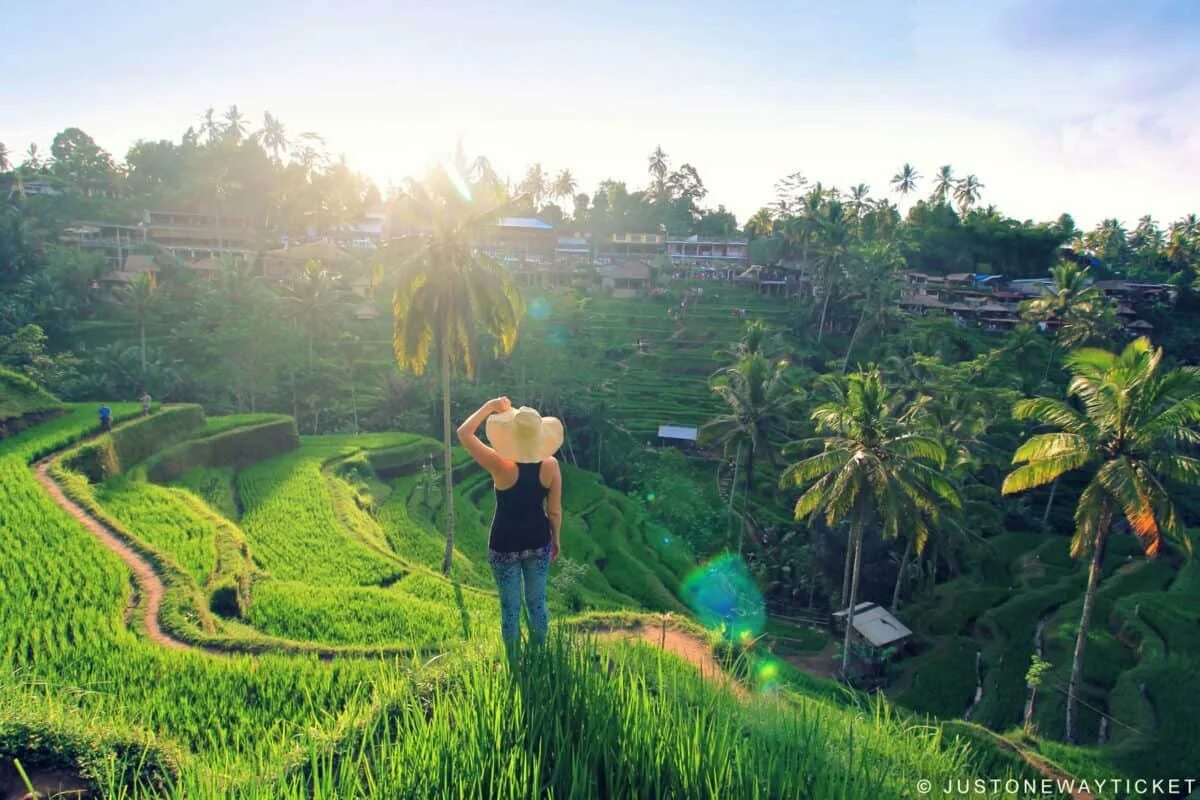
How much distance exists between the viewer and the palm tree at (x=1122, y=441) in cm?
1319

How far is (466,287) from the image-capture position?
17.9 metres

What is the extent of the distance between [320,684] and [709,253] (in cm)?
7869

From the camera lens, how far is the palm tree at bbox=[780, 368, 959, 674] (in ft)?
59.0

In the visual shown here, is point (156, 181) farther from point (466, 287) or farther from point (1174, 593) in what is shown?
point (1174, 593)

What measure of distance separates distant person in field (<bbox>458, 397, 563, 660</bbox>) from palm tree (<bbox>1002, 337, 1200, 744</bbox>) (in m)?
12.3

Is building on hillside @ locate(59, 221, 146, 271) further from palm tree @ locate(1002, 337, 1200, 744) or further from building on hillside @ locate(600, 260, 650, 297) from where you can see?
palm tree @ locate(1002, 337, 1200, 744)

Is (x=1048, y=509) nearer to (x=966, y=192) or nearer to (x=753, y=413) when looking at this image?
(x=753, y=413)

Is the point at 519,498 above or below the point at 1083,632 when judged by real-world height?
above

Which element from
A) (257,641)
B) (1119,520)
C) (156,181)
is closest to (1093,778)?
(257,641)

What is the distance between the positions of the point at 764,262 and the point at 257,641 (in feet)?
217

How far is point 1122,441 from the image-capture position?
45.8ft

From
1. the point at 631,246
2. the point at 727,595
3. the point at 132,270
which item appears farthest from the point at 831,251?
the point at 132,270

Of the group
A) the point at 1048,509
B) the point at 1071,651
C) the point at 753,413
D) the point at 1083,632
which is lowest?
the point at 1071,651

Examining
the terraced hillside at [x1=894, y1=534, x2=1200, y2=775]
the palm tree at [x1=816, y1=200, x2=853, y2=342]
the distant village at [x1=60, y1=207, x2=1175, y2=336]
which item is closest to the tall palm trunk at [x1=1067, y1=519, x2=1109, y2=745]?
the terraced hillside at [x1=894, y1=534, x2=1200, y2=775]
